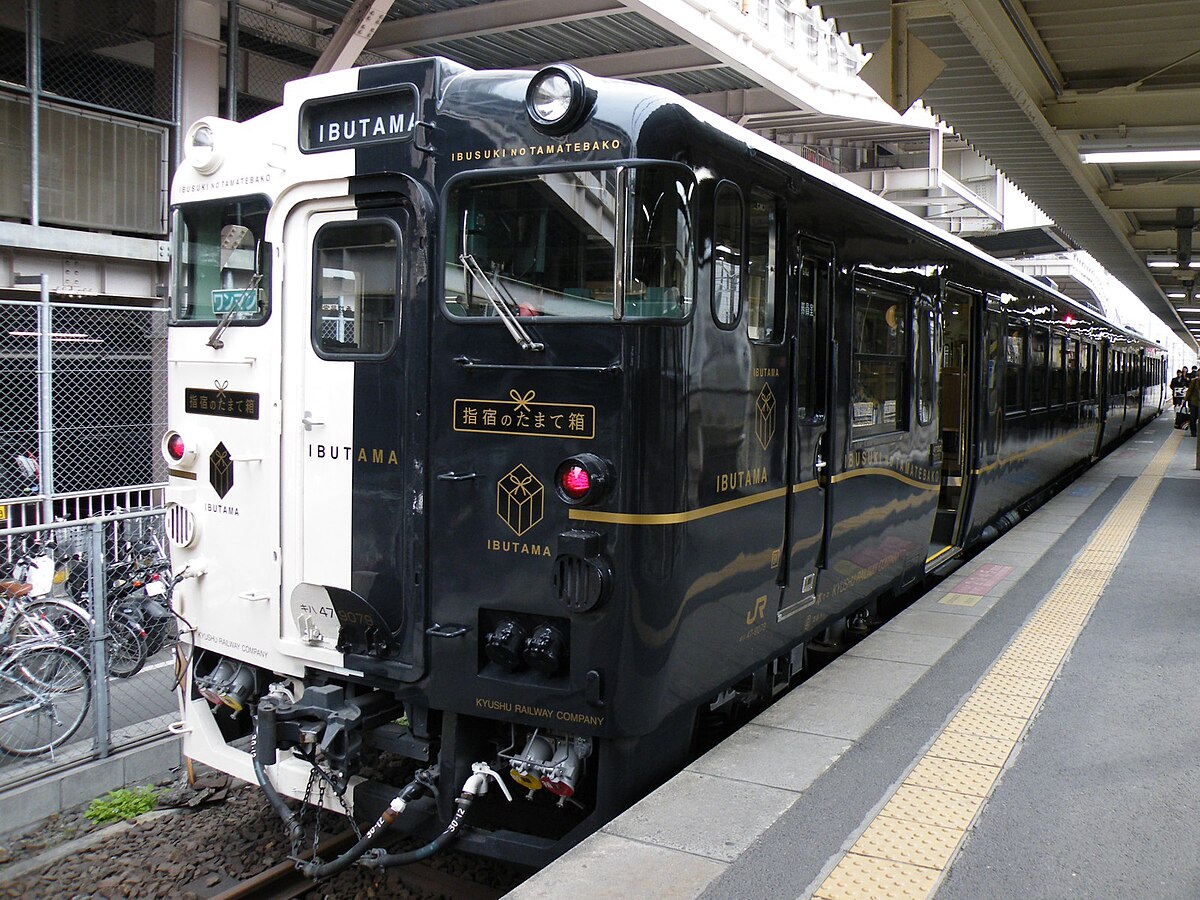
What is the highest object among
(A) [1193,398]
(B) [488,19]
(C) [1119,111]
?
(B) [488,19]

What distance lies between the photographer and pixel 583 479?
154 inches

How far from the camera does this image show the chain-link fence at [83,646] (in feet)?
19.1

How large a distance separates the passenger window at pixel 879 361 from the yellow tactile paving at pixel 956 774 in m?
1.59

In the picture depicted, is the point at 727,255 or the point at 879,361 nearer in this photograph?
the point at 727,255

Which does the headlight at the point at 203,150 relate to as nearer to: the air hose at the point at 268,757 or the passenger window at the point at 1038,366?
the air hose at the point at 268,757

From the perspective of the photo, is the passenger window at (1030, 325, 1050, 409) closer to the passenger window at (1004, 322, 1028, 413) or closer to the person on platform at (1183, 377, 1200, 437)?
the passenger window at (1004, 322, 1028, 413)

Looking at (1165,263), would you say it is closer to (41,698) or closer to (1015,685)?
(1015,685)

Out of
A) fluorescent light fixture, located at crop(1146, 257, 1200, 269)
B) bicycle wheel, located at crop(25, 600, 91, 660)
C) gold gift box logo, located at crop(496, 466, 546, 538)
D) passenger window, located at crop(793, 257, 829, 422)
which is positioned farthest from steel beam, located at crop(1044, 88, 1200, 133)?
fluorescent light fixture, located at crop(1146, 257, 1200, 269)

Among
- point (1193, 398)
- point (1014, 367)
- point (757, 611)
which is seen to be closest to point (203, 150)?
point (757, 611)

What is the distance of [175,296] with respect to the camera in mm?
Answer: 5066

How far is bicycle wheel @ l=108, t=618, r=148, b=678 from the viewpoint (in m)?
7.12

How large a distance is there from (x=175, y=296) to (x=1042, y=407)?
34.8ft

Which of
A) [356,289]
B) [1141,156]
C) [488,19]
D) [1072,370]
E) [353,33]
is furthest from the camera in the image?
[1072,370]

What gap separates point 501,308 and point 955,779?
2681 millimetres
